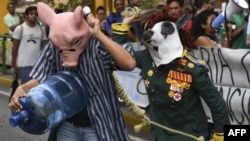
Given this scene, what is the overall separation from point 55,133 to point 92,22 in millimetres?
832

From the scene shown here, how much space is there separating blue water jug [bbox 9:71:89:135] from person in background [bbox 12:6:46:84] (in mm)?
4639

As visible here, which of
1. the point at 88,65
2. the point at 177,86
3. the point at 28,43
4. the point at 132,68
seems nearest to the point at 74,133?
the point at 88,65

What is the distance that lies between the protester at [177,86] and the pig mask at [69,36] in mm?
387

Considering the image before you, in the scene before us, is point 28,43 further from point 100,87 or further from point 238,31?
point 100,87

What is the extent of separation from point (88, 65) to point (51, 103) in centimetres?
38

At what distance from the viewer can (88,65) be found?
3.54m

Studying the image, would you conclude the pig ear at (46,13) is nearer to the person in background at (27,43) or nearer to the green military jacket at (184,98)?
the green military jacket at (184,98)

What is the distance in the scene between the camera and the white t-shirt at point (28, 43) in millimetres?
8102

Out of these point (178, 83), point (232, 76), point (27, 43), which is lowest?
point (232, 76)

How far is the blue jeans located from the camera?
11.8 ft

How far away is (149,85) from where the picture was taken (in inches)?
150

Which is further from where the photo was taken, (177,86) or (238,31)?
(238,31)

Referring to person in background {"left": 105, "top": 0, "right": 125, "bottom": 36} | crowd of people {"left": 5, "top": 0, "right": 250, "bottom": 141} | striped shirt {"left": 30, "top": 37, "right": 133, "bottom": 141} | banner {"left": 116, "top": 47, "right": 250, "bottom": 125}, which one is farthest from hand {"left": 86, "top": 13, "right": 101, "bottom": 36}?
person in background {"left": 105, "top": 0, "right": 125, "bottom": 36}

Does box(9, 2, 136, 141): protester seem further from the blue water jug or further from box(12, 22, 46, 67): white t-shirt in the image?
box(12, 22, 46, 67): white t-shirt
